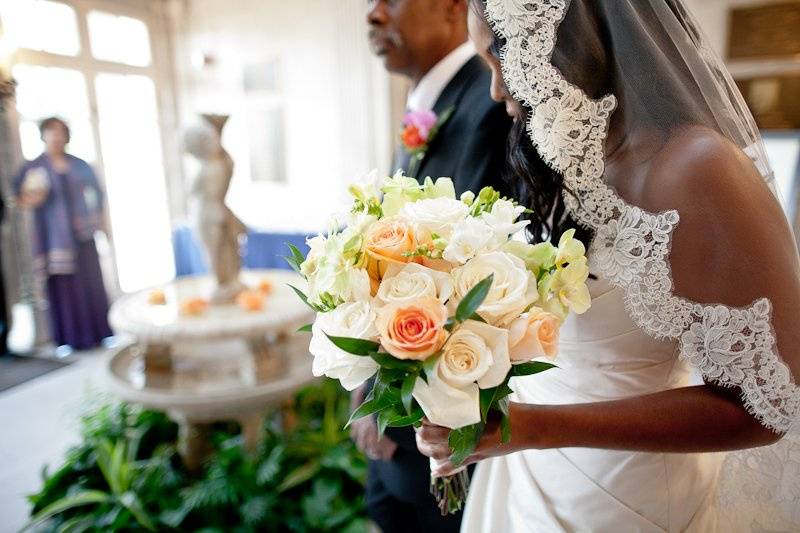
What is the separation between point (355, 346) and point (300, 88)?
19.6 feet

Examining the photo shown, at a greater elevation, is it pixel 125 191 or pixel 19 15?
pixel 19 15

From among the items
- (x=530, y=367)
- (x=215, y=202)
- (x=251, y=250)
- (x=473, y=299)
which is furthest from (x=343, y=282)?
(x=251, y=250)

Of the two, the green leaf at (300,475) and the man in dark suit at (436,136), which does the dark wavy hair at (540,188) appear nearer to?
the man in dark suit at (436,136)

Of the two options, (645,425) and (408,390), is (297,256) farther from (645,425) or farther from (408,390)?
(645,425)

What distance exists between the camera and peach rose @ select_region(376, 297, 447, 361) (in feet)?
1.97

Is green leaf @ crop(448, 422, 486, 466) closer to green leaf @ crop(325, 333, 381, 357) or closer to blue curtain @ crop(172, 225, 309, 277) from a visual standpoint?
green leaf @ crop(325, 333, 381, 357)

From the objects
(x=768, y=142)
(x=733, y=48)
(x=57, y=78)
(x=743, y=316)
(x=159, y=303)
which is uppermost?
(x=733, y=48)

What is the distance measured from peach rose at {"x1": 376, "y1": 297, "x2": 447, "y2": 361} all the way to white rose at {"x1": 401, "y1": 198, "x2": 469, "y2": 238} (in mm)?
118

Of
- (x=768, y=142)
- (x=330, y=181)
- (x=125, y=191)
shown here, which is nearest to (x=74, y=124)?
(x=125, y=191)

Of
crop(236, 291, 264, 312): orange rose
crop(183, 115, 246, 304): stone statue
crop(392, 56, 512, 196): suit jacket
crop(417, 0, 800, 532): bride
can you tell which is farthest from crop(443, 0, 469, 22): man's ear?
crop(236, 291, 264, 312): orange rose

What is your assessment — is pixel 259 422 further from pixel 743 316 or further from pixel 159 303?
pixel 743 316

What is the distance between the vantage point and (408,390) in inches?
24.8

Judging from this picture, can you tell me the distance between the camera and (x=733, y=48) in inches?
194

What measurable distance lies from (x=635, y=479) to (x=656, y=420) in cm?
23
